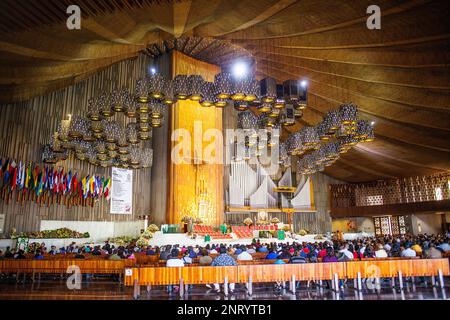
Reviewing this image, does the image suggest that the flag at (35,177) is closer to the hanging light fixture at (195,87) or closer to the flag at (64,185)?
the flag at (64,185)

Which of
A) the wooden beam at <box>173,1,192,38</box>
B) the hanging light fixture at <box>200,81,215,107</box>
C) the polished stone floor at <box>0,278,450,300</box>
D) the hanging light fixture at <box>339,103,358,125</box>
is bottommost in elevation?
the polished stone floor at <box>0,278,450,300</box>

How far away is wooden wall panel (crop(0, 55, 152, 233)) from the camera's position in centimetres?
1599

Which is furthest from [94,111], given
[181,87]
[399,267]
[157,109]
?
[399,267]

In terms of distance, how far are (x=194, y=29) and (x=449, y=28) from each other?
9.50 meters

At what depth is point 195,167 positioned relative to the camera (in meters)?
22.2

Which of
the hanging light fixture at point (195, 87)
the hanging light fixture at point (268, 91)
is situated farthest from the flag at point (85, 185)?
the hanging light fixture at point (268, 91)

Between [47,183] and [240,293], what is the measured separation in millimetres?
13002

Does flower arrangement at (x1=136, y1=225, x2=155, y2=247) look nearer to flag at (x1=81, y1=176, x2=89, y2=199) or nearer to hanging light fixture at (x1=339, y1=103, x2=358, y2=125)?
flag at (x1=81, y1=176, x2=89, y2=199)

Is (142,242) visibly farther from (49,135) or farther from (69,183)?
(49,135)

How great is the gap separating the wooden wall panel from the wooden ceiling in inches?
41.9

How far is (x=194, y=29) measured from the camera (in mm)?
15312

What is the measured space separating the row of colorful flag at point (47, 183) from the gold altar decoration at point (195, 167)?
3.95m

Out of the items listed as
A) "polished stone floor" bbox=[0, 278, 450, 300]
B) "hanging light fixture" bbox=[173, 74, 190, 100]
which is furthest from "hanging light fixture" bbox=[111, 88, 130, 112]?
"polished stone floor" bbox=[0, 278, 450, 300]
